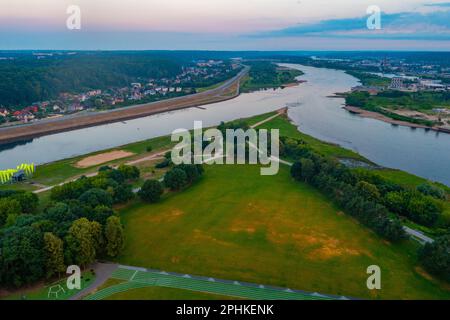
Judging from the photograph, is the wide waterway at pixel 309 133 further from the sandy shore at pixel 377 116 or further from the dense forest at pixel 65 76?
A: the dense forest at pixel 65 76

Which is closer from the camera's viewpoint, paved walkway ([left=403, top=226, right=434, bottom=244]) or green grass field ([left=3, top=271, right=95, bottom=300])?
green grass field ([left=3, top=271, right=95, bottom=300])

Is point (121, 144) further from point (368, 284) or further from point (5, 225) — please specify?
point (368, 284)

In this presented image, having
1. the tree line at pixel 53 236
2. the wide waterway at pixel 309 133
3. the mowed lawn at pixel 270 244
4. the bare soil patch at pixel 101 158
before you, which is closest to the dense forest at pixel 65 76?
the wide waterway at pixel 309 133

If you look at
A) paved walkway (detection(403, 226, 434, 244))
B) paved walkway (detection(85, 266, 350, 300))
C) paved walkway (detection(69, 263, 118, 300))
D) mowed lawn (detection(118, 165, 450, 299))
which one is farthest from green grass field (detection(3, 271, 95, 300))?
paved walkway (detection(403, 226, 434, 244))

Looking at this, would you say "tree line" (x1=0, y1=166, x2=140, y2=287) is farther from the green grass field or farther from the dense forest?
the dense forest

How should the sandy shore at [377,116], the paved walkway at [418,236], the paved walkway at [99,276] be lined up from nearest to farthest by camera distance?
the paved walkway at [99,276]
the paved walkway at [418,236]
the sandy shore at [377,116]

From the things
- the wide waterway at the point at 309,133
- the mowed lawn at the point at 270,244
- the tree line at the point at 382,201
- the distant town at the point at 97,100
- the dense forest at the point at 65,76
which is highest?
the dense forest at the point at 65,76

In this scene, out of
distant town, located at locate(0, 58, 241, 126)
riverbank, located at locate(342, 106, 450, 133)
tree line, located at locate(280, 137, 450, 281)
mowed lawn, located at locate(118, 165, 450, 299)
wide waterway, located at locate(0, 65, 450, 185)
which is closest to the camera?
mowed lawn, located at locate(118, 165, 450, 299)
